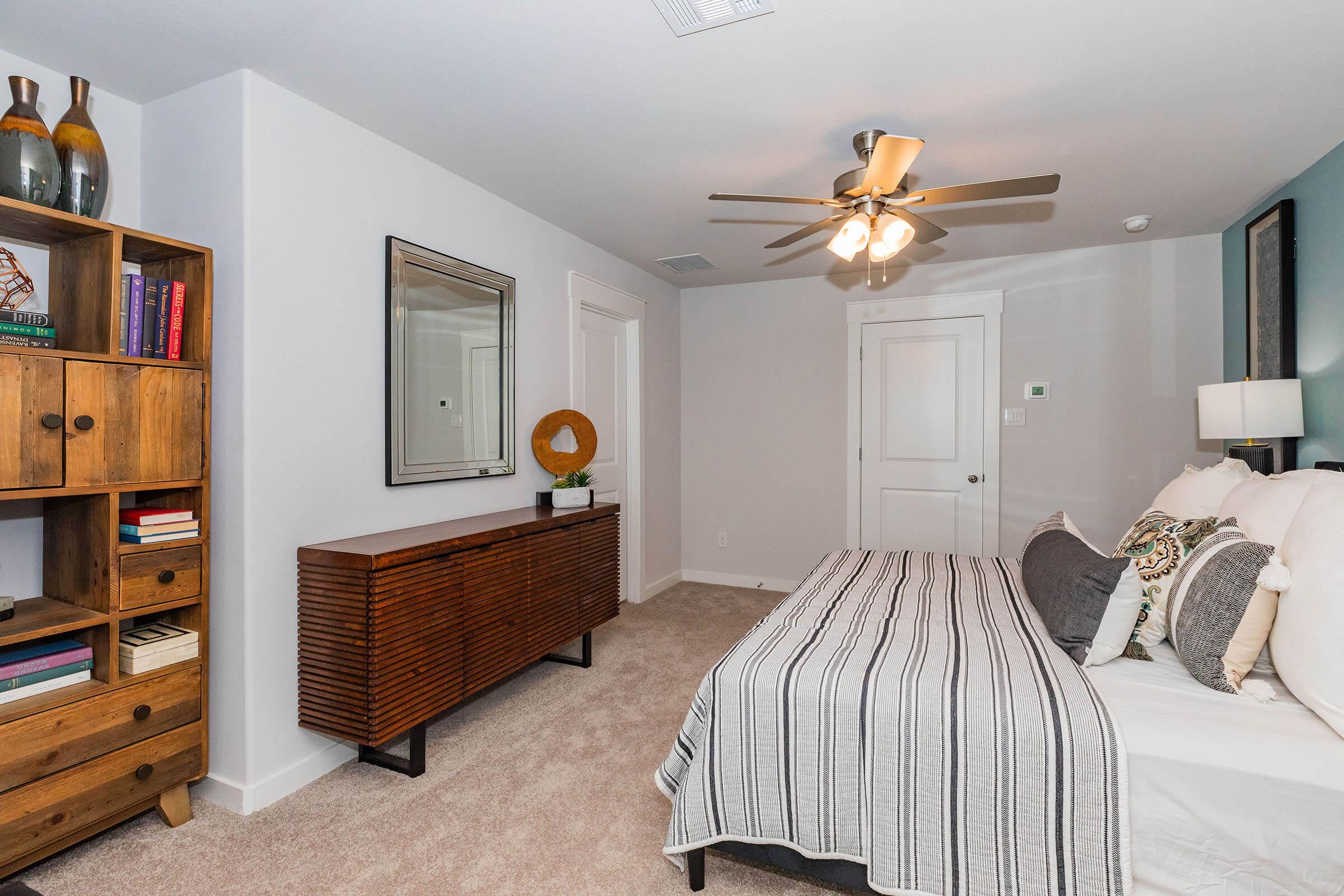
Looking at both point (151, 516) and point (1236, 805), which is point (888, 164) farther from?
point (151, 516)

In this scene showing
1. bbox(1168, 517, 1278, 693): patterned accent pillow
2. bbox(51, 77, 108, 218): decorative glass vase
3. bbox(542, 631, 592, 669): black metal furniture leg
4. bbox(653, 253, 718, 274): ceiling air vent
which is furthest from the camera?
bbox(653, 253, 718, 274): ceiling air vent

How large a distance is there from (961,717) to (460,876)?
1389 millimetres

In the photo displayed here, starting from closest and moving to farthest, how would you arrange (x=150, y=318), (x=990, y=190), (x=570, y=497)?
(x=150, y=318) → (x=990, y=190) → (x=570, y=497)

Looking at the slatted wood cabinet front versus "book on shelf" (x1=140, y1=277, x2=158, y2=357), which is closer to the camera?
"book on shelf" (x1=140, y1=277, x2=158, y2=357)

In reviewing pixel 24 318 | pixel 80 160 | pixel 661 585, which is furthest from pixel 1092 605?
pixel 661 585

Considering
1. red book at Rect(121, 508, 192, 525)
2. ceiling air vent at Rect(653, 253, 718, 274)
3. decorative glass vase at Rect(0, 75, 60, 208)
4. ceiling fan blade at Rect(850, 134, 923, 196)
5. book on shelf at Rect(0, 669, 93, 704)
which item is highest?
A: ceiling air vent at Rect(653, 253, 718, 274)

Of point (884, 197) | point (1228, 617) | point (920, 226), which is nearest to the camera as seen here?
point (1228, 617)

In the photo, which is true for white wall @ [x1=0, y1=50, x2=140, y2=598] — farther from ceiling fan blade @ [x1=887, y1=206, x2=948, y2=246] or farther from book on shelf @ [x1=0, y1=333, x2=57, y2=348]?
ceiling fan blade @ [x1=887, y1=206, x2=948, y2=246]

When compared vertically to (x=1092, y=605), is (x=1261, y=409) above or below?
above

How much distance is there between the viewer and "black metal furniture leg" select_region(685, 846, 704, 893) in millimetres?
1730

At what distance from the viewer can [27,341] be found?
71.4 inches

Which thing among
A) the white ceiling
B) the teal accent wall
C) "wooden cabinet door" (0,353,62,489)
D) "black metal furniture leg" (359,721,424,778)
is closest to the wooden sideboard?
"black metal furniture leg" (359,721,424,778)

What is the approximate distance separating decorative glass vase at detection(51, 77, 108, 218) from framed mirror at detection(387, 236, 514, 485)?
0.89 metres

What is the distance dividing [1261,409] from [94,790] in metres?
4.31
